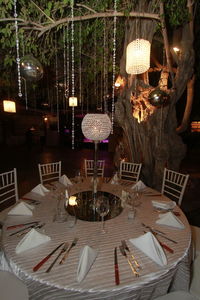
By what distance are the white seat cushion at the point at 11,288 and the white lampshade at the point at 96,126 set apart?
60.9 inches

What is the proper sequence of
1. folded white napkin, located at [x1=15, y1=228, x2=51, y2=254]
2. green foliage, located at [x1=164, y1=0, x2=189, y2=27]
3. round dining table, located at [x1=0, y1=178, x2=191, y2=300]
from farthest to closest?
green foliage, located at [x1=164, y1=0, x2=189, y2=27], folded white napkin, located at [x1=15, y1=228, x2=51, y2=254], round dining table, located at [x1=0, y1=178, x2=191, y2=300]

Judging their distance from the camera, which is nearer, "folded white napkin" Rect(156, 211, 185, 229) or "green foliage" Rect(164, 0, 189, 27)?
"folded white napkin" Rect(156, 211, 185, 229)

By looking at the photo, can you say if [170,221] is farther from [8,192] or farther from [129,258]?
[8,192]

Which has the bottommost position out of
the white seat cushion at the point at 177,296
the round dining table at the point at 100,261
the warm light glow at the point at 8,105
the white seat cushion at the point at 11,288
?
the white seat cushion at the point at 11,288

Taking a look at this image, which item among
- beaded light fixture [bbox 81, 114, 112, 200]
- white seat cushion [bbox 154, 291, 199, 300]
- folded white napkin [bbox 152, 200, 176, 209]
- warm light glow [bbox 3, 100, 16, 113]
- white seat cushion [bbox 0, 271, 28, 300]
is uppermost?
warm light glow [bbox 3, 100, 16, 113]

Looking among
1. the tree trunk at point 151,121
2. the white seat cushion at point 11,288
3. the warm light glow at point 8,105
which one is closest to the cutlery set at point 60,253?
the white seat cushion at point 11,288

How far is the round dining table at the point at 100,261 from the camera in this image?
110cm

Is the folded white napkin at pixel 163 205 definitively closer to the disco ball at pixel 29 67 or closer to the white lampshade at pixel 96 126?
the white lampshade at pixel 96 126

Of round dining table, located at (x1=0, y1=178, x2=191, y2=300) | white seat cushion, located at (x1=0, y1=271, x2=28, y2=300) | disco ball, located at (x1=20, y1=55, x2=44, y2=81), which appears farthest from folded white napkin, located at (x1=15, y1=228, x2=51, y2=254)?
disco ball, located at (x1=20, y1=55, x2=44, y2=81)

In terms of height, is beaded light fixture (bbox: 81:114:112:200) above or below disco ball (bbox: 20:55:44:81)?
below

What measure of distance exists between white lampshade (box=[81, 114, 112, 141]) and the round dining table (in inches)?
36.1

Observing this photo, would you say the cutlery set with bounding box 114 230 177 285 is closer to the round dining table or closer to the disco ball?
the round dining table

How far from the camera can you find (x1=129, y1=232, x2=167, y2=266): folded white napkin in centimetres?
126

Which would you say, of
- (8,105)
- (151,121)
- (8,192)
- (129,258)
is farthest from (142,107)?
(8,105)
